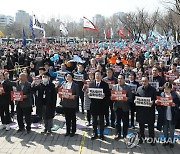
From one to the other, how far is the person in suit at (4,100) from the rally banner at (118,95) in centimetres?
369

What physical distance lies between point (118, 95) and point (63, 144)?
2214 mm

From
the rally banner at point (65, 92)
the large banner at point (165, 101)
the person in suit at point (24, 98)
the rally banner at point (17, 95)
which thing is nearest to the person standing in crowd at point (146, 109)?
the large banner at point (165, 101)

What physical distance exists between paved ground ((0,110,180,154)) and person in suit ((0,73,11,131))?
0.44 m

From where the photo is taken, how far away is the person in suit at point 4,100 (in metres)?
9.83

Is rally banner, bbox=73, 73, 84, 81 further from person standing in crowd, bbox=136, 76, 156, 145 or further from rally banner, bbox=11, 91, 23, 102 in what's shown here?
person standing in crowd, bbox=136, 76, 156, 145

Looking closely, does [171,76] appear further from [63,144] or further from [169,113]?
[63,144]

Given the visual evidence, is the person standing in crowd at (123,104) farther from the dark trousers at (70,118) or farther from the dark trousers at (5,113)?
the dark trousers at (5,113)

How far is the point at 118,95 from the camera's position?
8594 mm

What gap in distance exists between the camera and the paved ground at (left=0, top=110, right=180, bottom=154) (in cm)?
823

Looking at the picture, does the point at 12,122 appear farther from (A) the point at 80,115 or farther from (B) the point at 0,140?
(A) the point at 80,115

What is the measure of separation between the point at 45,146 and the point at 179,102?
4074mm

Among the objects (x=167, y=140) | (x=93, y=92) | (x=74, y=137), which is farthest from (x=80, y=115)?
(x=167, y=140)

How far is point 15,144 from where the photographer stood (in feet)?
29.2

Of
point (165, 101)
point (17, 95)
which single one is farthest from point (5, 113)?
point (165, 101)
